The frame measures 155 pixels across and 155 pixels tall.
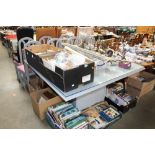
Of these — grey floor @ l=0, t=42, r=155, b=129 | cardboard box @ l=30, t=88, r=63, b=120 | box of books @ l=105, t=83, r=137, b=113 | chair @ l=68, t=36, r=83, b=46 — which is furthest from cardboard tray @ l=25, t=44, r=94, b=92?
chair @ l=68, t=36, r=83, b=46

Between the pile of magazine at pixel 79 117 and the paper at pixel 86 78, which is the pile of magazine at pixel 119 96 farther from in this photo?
the paper at pixel 86 78

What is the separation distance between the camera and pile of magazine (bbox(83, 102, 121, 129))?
6.19ft

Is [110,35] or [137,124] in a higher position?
[110,35]

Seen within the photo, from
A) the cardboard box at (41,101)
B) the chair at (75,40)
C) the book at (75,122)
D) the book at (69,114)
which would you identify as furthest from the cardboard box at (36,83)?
the chair at (75,40)

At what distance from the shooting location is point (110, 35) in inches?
203

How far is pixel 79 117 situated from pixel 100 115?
340 millimetres

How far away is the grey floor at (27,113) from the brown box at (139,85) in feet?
0.43

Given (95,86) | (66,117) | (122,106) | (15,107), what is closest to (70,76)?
(95,86)

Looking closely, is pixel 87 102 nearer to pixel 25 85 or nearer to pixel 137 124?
pixel 137 124

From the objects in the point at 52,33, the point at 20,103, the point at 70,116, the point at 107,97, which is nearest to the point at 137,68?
the point at 107,97

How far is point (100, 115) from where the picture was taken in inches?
79.6

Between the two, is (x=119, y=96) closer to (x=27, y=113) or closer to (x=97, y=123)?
(x=97, y=123)

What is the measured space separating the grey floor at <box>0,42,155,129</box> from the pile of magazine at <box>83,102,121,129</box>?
0.10m

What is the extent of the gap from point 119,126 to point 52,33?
3.43 metres
